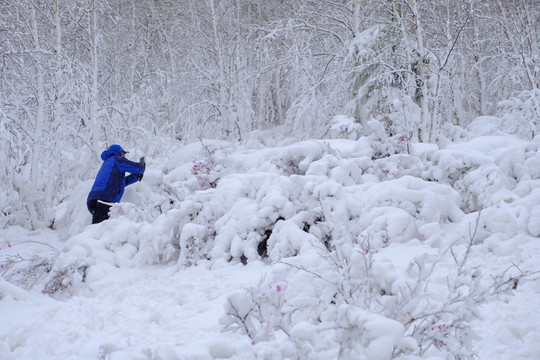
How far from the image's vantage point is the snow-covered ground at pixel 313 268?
1.53 meters

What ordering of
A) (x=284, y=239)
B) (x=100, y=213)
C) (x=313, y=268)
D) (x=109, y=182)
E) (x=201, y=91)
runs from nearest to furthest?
1. (x=313, y=268)
2. (x=284, y=239)
3. (x=100, y=213)
4. (x=109, y=182)
5. (x=201, y=91)

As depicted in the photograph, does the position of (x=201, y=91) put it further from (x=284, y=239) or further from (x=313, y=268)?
(x=313, y=268)

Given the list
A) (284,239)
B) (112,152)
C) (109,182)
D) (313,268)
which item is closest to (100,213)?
(109,182)

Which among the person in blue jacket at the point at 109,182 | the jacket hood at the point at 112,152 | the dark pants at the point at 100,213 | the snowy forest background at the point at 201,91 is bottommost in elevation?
the dark pants at the point at 100,213

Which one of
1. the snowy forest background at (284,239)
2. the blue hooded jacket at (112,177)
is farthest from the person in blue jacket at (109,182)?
the snowy forest background at (284,239)

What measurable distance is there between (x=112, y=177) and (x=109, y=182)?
0.09 meters

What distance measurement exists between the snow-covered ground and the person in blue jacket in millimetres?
492

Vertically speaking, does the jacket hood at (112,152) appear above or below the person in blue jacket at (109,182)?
above

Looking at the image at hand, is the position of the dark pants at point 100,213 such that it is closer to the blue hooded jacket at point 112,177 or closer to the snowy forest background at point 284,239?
the blue hooded jacket at point 112,177

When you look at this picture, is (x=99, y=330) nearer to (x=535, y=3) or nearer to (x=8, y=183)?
(x=8, y=183)

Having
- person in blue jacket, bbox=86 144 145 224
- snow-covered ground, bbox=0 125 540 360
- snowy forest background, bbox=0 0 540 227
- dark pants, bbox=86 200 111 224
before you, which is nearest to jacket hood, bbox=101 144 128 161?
person in blue jacket, bbox=86 144 145 224

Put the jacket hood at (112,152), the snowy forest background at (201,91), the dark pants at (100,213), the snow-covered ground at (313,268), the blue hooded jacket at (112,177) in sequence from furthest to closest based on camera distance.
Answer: the snowy forest background at (201,91), the jacket hood at (112,152), the blue hooded jacket at (112,177), the dark pants at (100,213), the snow-covered ground at (313,268)

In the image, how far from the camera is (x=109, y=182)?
553cm

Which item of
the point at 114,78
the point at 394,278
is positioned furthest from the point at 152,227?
the point at 114,78
